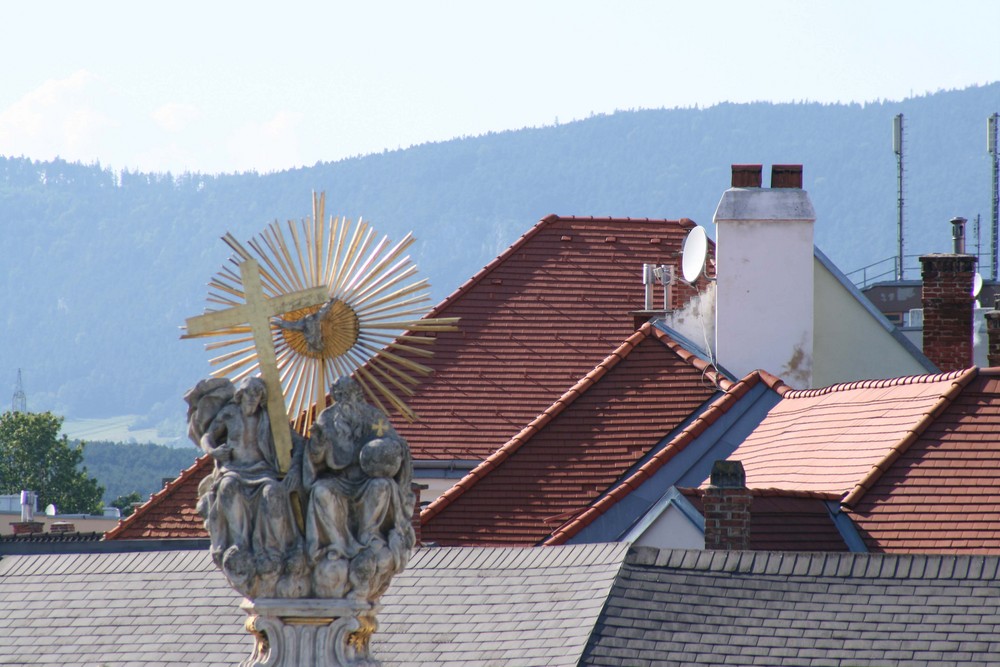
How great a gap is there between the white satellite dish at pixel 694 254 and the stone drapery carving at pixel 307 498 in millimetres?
20975

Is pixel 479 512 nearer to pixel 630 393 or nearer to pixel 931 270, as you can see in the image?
pixel 630 393

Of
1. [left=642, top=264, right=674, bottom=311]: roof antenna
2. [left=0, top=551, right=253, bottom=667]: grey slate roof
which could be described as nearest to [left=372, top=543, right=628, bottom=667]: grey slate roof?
[left=0, top=551, right=253, bottom=667]: grey slate roof

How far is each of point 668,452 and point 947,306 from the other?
1153 cm

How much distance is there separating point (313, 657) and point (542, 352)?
84.1 ft

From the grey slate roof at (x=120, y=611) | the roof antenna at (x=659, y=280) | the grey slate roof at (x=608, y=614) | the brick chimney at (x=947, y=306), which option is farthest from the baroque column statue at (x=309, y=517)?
the brick chimney at (x=947, y=306)

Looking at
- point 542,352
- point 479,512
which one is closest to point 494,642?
point 479,512

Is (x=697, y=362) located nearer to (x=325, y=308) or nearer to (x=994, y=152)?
(x=325, y=308)

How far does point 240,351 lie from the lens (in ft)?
62.1

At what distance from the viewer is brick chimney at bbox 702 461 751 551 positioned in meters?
28.1

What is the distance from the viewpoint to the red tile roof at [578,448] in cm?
3634

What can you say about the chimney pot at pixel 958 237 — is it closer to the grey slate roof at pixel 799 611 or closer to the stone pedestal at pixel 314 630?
the grey slate roof at pixel 799 611

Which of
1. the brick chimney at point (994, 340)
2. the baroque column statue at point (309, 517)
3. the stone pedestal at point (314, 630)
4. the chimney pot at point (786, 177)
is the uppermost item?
the chimney pot at point (786, 177)

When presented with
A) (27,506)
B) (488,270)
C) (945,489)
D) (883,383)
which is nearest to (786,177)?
(883,383)

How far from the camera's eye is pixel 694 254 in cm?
3956
